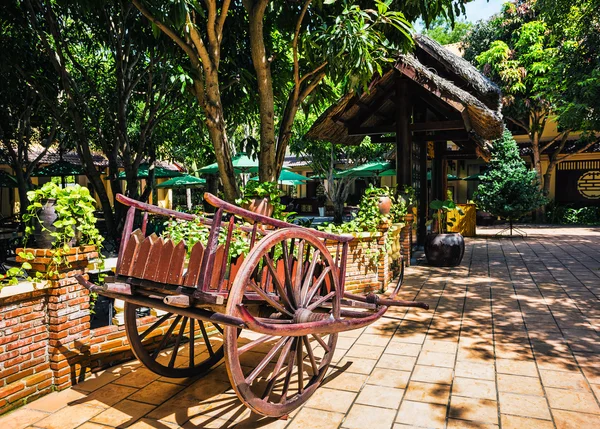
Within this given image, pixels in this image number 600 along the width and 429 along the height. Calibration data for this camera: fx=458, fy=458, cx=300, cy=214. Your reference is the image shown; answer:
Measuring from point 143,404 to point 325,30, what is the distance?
423 cm

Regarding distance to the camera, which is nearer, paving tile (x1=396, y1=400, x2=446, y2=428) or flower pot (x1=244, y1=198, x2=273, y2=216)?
paving tile (x1=396, y1=400, x2=446, y2=428)

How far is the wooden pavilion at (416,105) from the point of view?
297 inches

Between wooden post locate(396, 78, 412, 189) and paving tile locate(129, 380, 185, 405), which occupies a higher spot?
wooden post locate(396, 78, 412, 189)

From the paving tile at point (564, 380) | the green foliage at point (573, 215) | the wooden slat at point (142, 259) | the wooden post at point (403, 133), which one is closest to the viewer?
the wooden slat at point (142, 259)

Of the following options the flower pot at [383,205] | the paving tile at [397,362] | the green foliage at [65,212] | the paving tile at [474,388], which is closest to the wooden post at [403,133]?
the flower pot at [383,205]

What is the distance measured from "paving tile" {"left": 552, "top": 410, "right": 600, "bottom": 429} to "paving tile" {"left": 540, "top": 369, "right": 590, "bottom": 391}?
43 cm

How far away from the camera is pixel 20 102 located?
12352mm

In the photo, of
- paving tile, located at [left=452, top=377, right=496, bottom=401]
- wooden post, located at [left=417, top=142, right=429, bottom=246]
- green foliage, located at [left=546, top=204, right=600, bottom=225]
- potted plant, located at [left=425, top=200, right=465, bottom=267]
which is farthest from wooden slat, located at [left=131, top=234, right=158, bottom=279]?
green foliage, located at [left=546, top=204, right=600, bottom=225]

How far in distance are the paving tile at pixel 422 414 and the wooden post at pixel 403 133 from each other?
6.07 m

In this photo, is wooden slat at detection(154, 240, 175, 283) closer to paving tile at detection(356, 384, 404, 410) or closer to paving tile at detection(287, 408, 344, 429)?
paving tile at detection(287, 408, 344, 429)

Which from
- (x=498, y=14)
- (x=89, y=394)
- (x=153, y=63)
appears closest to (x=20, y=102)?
(x=153, y=63)

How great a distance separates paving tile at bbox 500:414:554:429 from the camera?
270 cm

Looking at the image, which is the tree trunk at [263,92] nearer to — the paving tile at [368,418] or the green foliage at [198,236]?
the green foliage at [198,236]

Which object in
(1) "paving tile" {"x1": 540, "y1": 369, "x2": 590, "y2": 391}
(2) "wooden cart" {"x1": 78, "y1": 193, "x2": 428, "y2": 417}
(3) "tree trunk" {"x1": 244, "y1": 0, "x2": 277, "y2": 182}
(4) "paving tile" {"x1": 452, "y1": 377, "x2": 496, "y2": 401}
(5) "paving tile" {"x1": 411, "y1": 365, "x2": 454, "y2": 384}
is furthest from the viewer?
(3) "tree trunk" {"x1": 244, "y1": 0, "x2": 277, "y2": 182}
